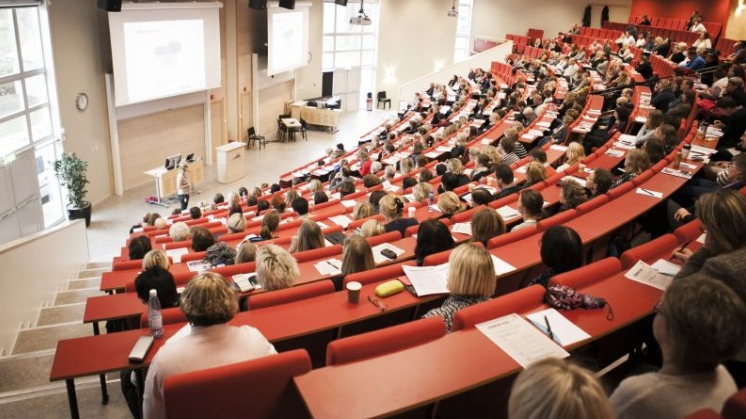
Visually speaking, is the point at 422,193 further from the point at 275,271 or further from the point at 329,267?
the point at 275,271

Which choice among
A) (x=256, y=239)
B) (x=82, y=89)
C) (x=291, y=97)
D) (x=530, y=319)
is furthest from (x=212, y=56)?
(x=530, y=319)

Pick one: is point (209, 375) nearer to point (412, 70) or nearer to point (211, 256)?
point (211, 256)

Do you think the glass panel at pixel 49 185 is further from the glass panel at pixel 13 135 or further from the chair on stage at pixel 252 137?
the chair on stage at pixel 252 137

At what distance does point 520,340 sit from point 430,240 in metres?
1.64

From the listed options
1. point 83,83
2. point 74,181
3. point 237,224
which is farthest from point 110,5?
point 237,224

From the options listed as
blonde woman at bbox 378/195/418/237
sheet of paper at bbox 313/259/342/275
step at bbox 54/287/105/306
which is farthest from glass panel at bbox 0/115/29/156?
sheet of paper at bbox 313/259/342/275

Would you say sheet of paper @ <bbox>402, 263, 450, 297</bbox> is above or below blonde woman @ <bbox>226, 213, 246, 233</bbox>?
above

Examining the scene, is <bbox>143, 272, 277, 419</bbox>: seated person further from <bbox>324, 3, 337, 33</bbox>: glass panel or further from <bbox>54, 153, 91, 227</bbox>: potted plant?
<bbox>324, 3, 337, 33</bbox>: glass panel

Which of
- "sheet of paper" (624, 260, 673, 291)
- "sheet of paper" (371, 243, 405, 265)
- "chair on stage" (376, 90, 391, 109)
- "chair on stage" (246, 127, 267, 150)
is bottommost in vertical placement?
"chair on stage" (246, 127, 267, 150)

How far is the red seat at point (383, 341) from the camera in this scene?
270cm

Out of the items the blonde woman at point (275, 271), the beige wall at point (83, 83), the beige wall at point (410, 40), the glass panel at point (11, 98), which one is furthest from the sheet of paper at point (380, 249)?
the beige wall at point (410, 40)

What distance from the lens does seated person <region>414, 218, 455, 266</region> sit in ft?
14.6

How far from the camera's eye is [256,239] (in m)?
6.35

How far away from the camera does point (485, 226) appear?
15.2 ft
